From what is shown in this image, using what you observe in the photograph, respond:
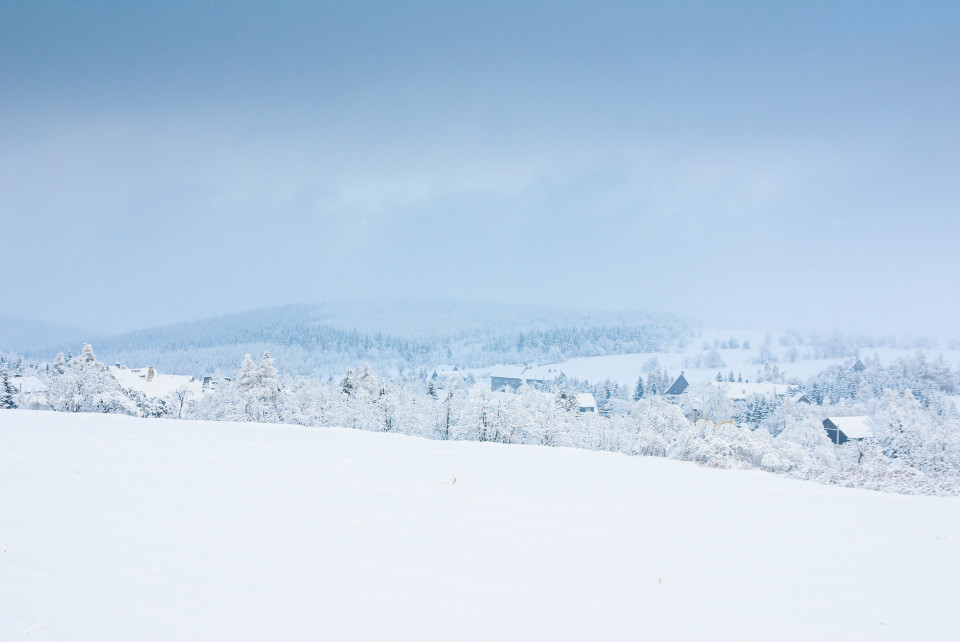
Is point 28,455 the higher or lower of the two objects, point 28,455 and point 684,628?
the higher

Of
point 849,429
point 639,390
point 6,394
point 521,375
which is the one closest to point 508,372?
point 521,375

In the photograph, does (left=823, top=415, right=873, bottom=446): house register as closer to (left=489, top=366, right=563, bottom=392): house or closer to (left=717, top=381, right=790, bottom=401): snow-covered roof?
(left=717, top=381, right=790, bottom=401): snow-covered roof

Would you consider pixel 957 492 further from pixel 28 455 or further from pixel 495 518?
pixel 28 455

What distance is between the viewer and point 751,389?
391 feet

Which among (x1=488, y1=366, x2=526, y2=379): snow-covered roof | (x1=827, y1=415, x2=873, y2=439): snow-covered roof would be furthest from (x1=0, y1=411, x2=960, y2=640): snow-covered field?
(x1=488, y1=366, x2=526, y2=379): snow-covered roof

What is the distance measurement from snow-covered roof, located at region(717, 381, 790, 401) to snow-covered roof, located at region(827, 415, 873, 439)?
40.0m

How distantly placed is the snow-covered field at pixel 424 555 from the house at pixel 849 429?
61.3 meters

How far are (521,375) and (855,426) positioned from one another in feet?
311

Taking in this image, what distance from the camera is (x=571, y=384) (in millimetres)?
138000

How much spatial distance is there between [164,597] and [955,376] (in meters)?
141

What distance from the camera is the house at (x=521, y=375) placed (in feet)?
477

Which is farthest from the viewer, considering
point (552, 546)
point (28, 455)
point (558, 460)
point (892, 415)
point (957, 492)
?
point (892, 415)

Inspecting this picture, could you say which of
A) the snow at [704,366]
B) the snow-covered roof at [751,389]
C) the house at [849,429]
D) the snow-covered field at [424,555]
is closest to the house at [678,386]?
the snow at [704,366]

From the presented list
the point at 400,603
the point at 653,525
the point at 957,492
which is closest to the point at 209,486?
the point at 400,603
